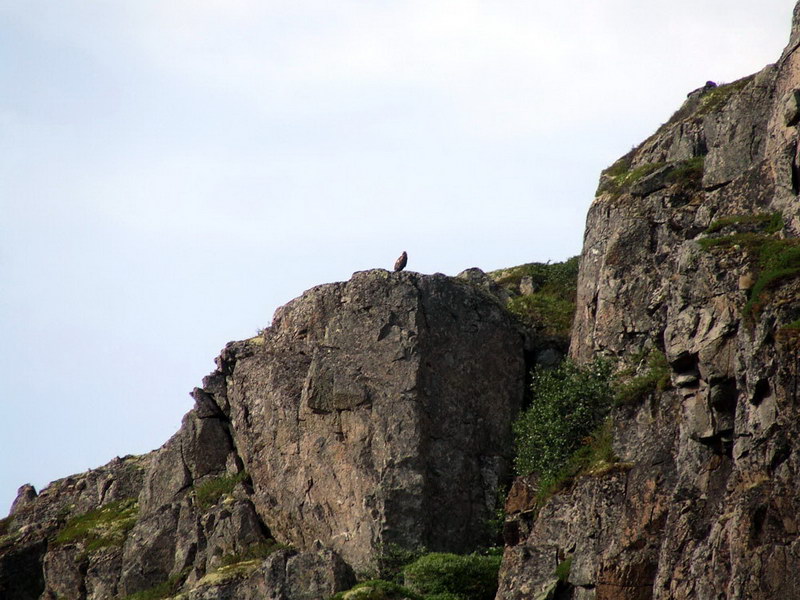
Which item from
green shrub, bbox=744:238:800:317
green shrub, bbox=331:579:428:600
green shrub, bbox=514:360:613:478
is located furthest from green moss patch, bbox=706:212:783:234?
green shrub, bbox=331:579:428:600

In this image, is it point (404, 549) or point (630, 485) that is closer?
point (630, 485)

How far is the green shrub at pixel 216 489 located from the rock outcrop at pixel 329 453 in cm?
9

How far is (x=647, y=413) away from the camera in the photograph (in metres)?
51.5

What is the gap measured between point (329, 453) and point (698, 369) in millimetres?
22898

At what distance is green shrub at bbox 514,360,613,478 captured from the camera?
5791 cm

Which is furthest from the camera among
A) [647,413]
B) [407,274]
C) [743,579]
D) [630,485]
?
[407,274]

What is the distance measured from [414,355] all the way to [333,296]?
5909 mm

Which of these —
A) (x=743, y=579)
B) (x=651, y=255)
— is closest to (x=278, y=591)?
(x=651, y=255)

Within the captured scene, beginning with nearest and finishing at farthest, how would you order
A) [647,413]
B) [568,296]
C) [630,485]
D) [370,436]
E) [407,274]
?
[630,485]
[647,413]
[370,436]
[407,274]
[568,296]

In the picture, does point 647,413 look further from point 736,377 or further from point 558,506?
point 736,377

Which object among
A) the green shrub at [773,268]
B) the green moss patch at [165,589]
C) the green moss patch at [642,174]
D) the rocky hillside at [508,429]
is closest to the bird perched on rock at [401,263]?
the rocky hillside at [508,429]

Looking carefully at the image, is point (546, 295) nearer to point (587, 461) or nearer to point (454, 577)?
point (587, 461)

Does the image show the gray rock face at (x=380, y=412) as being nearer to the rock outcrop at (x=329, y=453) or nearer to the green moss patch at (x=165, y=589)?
the rock outcrop at (x=329, y=453)

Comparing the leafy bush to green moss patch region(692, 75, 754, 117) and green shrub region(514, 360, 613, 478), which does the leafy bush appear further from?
green moss patch region(692, 75, 754, 117)
